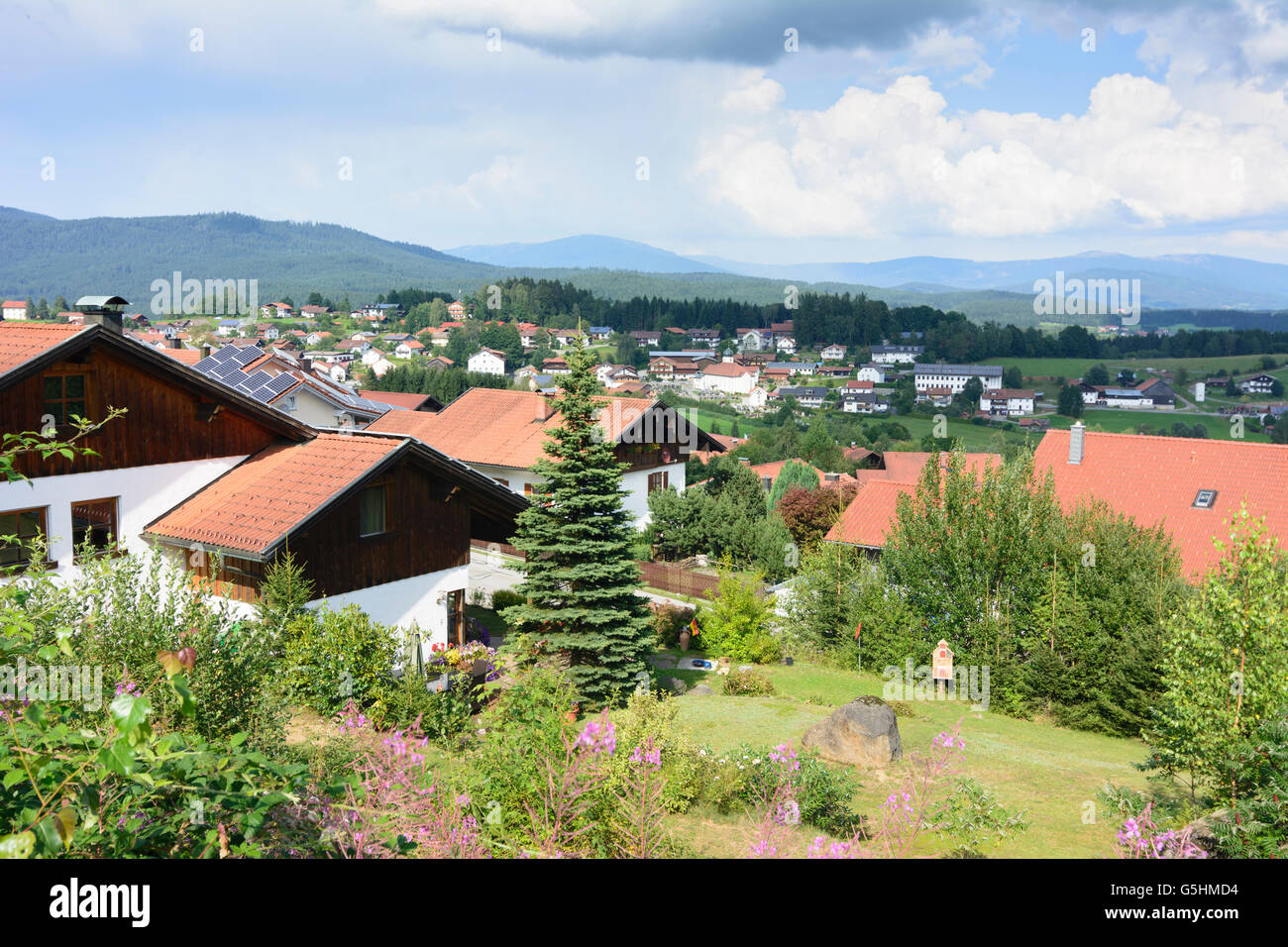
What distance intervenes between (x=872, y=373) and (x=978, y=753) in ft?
515

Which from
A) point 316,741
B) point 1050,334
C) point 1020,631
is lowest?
point 1020,631

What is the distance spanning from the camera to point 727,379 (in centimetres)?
16188

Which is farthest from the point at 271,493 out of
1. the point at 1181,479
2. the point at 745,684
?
the point at 1181,479

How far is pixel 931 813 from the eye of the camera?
10727 mm

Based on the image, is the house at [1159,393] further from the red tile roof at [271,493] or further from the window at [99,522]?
the window at [99,522]

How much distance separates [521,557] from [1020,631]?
2155 centimetres

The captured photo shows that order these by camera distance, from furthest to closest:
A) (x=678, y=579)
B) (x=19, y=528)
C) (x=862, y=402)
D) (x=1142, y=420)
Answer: (x=862, y=402) → (x=1142, y=420) → (x=678, y=579) → (x=19, y=528)

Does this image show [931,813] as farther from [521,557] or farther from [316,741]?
[521,557]

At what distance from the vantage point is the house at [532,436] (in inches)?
1697

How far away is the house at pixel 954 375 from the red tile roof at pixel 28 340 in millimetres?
148554

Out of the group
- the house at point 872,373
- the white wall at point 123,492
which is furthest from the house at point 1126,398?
the white wall at point 123,492

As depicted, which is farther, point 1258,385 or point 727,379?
point 727,379

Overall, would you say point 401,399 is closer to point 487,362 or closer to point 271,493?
point 271,493
